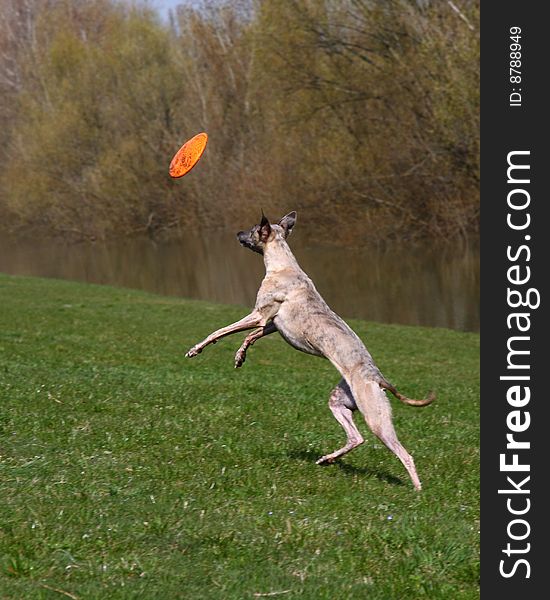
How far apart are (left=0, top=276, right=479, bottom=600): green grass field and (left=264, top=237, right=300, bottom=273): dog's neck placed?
5.31 feet

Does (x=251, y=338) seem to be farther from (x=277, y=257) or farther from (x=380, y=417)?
(x=380, y=417)

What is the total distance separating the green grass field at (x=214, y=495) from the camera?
19.0ft

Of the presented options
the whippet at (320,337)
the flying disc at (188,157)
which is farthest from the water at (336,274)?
the whippet at (320,337)

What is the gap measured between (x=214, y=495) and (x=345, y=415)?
5.27 feet

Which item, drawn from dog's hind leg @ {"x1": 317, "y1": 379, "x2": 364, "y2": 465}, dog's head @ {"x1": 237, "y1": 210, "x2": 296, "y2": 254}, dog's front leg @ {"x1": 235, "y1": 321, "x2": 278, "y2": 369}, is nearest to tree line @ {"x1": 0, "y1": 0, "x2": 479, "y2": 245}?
dog's head @ {"x1": 237, "y1": 210, "x2": 296, "y2": 254}

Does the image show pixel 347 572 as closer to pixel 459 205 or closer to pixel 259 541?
pixel 259 541

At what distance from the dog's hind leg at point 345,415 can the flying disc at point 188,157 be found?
2.52 m

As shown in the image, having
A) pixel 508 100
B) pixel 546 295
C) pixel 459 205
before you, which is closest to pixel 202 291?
pixel 459 205

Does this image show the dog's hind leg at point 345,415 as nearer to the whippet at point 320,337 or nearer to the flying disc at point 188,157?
the whippet at point 320,337

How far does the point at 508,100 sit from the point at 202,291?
3153 cm

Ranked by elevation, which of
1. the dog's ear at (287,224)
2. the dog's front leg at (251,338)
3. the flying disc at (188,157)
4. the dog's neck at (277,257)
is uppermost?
the flying disc at (188,157)

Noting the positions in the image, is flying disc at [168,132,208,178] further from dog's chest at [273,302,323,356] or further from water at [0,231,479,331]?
water at [0,231,479,331]

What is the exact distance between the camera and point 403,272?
39656mm

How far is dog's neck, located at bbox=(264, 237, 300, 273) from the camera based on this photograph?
927 cm
